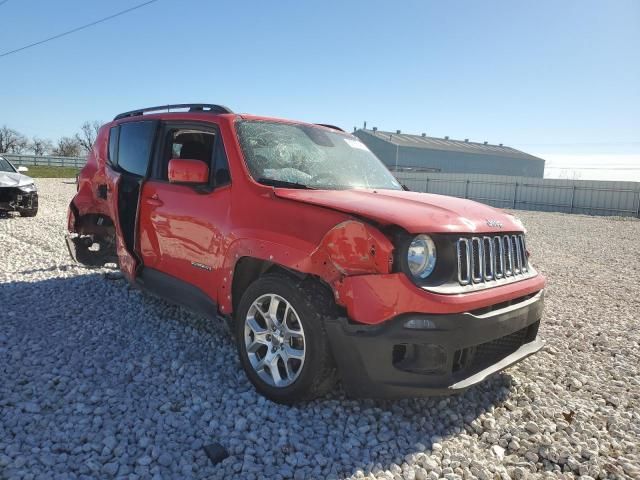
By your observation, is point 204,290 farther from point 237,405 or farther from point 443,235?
point 443,235

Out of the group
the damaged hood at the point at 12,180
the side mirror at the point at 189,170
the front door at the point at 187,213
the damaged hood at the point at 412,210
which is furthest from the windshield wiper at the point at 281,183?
the damaged hood at the point at 12,180

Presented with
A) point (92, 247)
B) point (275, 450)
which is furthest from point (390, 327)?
point (92, 247)

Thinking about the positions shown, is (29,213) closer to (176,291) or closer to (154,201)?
(154,201)

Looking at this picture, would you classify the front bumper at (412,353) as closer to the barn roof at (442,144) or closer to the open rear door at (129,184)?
the open rear door at (129,184)

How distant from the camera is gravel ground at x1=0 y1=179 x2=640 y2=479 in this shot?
2.49 meters

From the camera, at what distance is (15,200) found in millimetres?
11125

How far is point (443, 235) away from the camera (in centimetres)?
273

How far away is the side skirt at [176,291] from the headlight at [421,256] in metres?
1.59

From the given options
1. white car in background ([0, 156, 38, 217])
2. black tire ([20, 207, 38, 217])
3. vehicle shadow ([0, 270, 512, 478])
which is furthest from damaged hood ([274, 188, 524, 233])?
black tire ([20, 207, 38, 217])

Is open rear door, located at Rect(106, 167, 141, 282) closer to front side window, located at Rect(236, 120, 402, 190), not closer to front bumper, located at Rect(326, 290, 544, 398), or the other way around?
front side window, located at Rect(236, 120, 402, 190)

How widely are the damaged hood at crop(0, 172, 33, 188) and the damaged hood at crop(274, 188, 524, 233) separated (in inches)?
414

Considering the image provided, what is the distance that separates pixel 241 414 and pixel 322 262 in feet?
3.63

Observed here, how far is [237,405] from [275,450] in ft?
1.80

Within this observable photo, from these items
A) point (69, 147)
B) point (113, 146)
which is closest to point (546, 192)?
point (113, 146)
